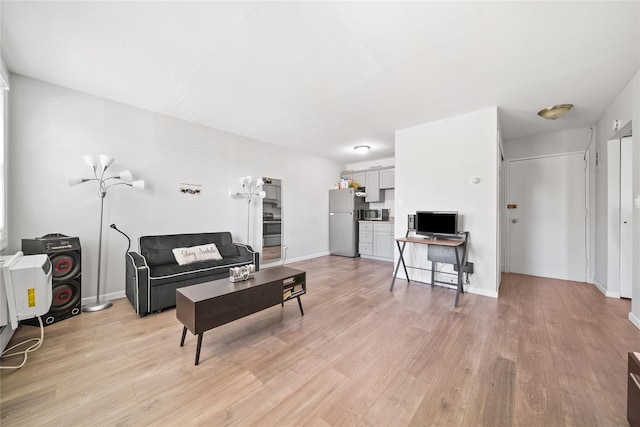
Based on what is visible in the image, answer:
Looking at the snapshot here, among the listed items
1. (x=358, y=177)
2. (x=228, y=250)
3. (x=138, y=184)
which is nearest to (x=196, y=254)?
(x=228, y=250)

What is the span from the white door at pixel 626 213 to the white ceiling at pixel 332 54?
73cm

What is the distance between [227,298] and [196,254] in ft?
5.55

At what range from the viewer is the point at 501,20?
1.77m

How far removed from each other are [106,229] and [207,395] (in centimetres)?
278

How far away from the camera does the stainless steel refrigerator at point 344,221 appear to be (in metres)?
5.91

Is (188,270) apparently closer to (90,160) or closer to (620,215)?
(90,160)

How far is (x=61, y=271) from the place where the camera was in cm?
247

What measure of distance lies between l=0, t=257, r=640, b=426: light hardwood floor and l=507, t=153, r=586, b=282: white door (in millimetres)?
1390

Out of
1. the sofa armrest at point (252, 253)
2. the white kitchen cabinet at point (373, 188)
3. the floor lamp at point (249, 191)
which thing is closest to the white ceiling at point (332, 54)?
the floor lamp at point (249, 191)

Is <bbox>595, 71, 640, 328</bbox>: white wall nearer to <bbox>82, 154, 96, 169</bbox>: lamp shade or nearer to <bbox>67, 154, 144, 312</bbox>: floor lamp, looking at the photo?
<bbox>67, 154, 144, 312</bbox>: floor lamp

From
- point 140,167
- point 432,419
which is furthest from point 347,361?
point 140,167

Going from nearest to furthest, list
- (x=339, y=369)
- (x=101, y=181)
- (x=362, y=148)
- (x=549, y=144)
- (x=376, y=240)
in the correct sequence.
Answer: (x=339, y=369)
(x=101, y=181)
(x=549, y=144)
(x=362, y=148)
(x=376, y=240)

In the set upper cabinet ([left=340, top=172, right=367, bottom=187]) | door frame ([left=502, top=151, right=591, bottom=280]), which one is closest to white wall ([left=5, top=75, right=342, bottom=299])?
upper cabinet ([left=340, top=172, right=367, bottom=187])

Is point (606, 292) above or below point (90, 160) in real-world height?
below
